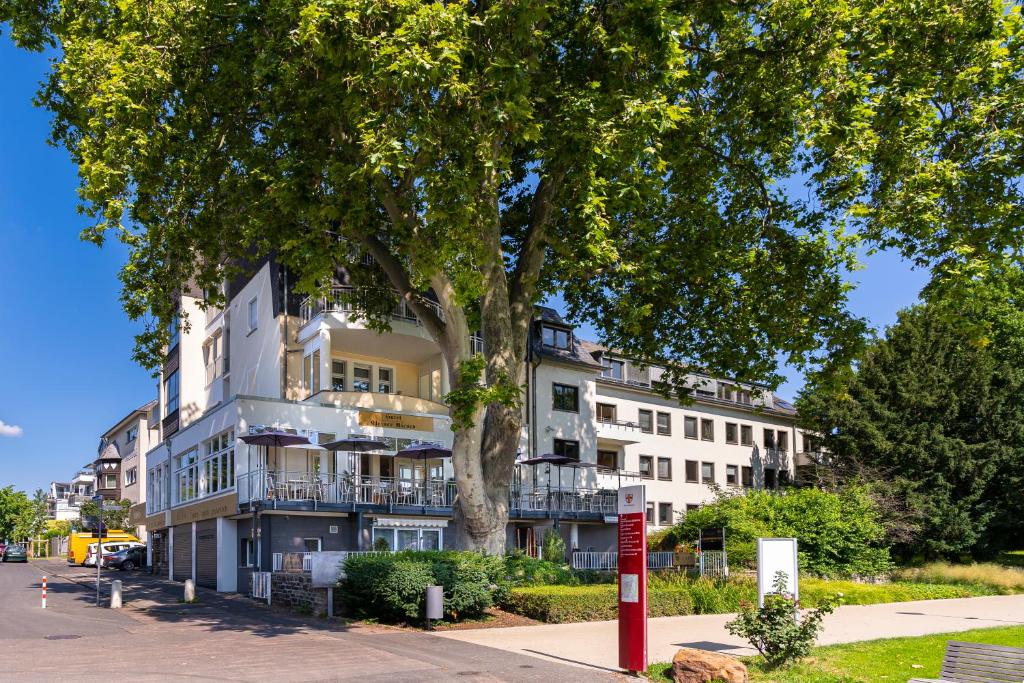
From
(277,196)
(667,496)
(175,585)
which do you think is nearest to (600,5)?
(277,196)

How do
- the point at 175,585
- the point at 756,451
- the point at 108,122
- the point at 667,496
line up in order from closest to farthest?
the point at 108,122 < the point at 175,585 < the point at 667,496 < the point at 756,451

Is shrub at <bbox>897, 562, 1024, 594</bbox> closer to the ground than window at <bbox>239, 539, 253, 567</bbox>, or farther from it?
closer to the ground

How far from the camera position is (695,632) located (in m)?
17.2

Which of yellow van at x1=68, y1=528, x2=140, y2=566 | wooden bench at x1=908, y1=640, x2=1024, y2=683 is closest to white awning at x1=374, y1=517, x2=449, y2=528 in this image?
wooden bench at x1=908, y1=640, x2=1024, y2=683

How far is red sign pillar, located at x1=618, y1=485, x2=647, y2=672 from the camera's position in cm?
1228

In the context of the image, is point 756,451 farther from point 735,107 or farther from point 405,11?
point 405,11

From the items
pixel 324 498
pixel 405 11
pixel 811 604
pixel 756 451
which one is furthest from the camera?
pixel 756 451

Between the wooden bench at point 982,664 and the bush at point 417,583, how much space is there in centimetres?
1013

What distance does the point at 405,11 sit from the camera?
14828 mm

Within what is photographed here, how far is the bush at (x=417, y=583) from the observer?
17391 mm

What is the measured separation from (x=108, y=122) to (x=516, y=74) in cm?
785

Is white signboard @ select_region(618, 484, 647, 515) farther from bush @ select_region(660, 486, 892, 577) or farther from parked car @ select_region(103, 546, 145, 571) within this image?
parked car @ select_region(103, 546, 145, 571)

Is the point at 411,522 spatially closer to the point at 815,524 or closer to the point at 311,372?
the point at 311,372

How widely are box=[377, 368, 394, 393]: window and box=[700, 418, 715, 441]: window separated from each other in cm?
2031
